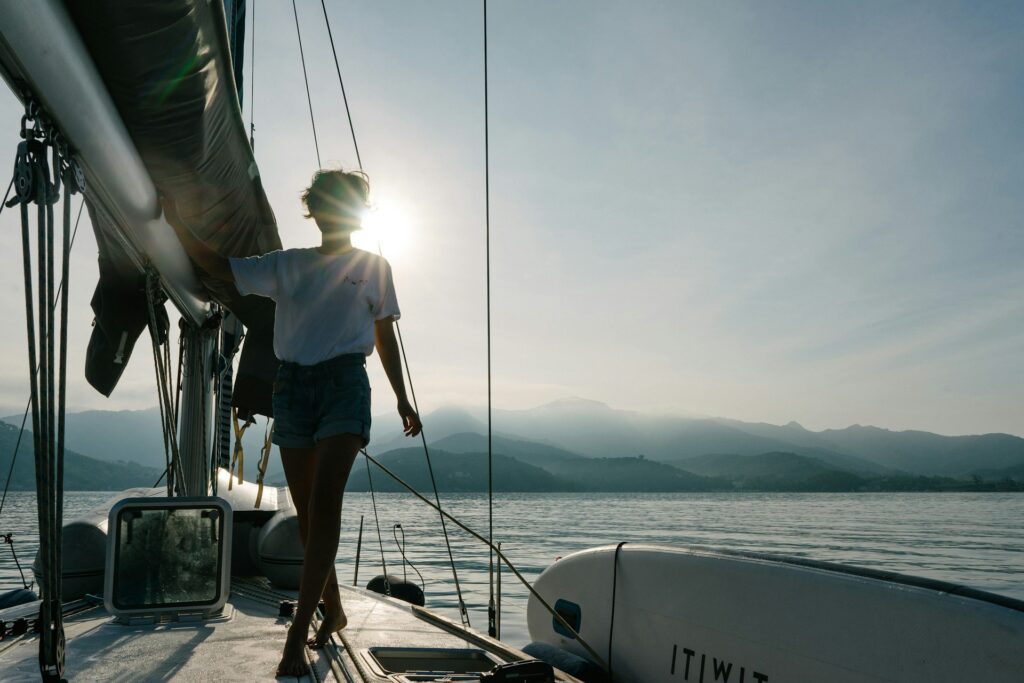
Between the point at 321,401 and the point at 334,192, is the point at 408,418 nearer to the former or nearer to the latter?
the point at 321,401

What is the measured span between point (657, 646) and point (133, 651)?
2.14m

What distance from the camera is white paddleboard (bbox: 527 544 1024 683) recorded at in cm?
213

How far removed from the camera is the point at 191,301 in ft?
12.7

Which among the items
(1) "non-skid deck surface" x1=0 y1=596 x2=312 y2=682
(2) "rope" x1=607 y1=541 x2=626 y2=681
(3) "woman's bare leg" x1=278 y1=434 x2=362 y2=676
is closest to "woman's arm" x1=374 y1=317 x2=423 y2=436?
(3) "woman's bare leg" x1=278 y1=434 x2=362 y2=676

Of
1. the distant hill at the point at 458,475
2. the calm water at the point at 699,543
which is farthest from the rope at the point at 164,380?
the distant hill at the point at 458,475

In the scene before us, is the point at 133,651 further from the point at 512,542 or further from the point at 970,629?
the point at 512,542

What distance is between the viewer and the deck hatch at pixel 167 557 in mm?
3123

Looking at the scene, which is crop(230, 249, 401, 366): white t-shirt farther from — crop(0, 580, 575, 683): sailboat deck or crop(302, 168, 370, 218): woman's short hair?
crop(0, 580, 575, 683): sailboat deck

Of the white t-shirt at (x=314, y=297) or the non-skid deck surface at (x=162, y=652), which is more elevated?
the white t-shirt at (x=314, y=297)

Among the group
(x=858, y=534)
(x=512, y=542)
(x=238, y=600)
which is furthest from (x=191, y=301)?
(x=858, y=534)

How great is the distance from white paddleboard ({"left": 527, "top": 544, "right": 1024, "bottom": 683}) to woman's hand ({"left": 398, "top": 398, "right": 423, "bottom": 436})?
1342 mm

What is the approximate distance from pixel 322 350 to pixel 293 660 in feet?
3.34

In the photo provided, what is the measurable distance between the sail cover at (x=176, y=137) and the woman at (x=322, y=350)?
334mm

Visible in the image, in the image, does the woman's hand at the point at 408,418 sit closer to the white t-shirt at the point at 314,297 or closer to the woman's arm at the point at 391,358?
the woman's arm at the point at 391,358
